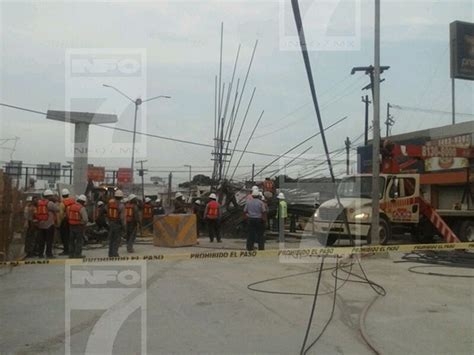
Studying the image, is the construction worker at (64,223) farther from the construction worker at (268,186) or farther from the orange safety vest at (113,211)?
the construction worker at (268,186)

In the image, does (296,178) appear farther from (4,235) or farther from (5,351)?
(5,351)

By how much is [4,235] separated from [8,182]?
178 centimetres

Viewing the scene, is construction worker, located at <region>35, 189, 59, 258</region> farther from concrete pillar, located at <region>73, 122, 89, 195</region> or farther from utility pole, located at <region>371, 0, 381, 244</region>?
concrete pillar, located at <region>73, 122, 89, 195</region>

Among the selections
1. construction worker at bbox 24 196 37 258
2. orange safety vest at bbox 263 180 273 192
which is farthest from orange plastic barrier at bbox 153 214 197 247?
orange safety vest at bbox 263 180 273 192

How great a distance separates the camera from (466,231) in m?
18.6

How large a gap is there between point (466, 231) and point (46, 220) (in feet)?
43.6

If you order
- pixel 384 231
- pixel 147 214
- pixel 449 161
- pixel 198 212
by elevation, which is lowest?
pixel 384 231

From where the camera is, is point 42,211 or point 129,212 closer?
point 42,211

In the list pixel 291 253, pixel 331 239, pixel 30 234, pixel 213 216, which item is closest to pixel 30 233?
pixel 30 234

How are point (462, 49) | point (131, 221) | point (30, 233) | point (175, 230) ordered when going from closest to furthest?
point (30, 233), point (131, 221), point (175, 230), point (462, 49)

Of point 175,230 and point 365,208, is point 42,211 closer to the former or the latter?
point 175,230

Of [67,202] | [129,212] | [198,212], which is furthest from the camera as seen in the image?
[198,212]

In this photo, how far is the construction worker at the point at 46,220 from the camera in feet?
45.3

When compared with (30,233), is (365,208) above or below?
above
